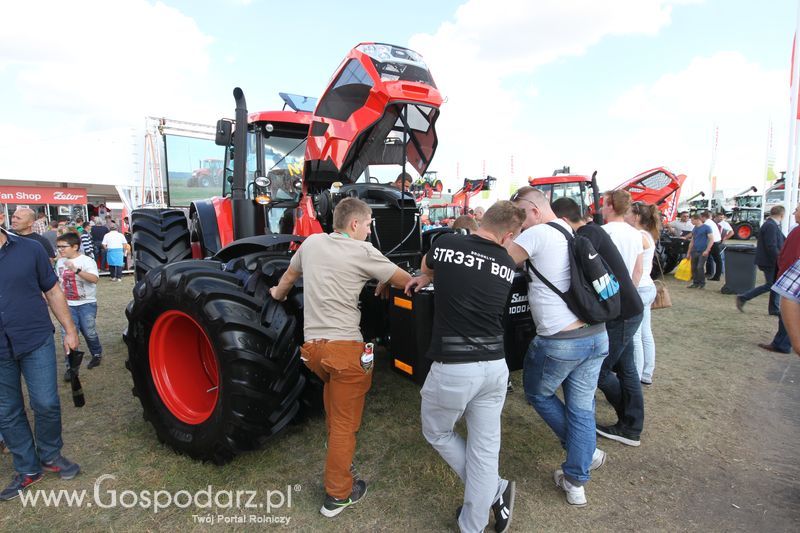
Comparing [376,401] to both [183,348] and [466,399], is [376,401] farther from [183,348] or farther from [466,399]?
[466,399]

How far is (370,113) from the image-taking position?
337 cm

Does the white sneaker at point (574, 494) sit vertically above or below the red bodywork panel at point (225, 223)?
below

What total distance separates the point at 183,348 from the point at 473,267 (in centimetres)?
215

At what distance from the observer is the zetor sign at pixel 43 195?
667 inches

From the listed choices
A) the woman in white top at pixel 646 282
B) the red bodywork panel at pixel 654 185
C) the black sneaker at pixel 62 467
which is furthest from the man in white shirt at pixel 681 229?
the black sneaker at pixel 62 467

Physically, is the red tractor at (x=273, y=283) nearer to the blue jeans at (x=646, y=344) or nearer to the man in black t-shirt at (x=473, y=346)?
the man in black t-shirt at (x=473, y=346)

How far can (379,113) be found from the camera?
3.33 metres

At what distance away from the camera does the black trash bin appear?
8520 millimetres

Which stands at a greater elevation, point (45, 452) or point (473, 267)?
point (473, 267)

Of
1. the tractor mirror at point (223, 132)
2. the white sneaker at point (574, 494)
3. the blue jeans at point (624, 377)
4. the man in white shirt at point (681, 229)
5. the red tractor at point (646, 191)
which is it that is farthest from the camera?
the man in white shirt at point (681, 229)

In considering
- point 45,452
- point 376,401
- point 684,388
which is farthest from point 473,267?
point 684,388

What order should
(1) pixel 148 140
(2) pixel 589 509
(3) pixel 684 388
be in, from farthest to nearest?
(1) pixel 148 140 → (3) pixel 684 388 → (2) pixel 589 509

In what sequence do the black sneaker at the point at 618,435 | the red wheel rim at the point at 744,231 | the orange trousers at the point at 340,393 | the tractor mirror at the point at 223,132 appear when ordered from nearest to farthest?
1. the orange trousers at the point at 340,393
2. the black sneaker at the point at 618,435
3. the tractor mirror at the point at 223,132
4. the red wheel rim at the point at 744,231

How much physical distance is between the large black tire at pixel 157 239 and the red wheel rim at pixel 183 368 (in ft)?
7.78
